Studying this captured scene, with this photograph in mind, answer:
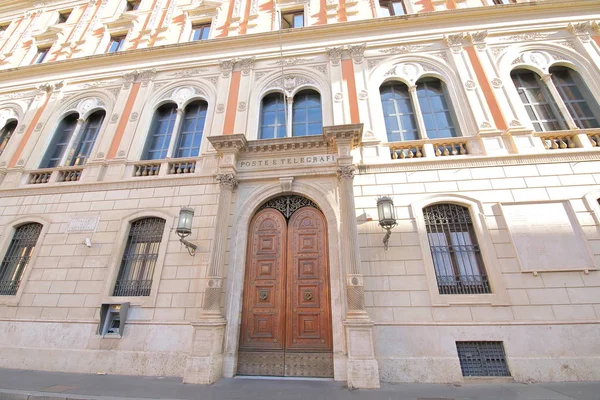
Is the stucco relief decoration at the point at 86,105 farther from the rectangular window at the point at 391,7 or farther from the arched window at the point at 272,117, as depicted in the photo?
the rectangular window at the point at 391,7

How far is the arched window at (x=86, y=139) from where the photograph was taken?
393 inches

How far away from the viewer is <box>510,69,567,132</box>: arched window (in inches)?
329

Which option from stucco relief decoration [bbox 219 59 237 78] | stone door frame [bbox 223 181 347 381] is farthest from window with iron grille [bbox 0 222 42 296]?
stucco relief decoration [bbox 219 59 237 78]

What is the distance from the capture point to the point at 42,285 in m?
7.68

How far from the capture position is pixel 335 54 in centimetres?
1010

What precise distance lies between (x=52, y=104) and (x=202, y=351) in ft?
39.4

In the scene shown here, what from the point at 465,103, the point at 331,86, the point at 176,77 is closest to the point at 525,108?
the point at 465,103

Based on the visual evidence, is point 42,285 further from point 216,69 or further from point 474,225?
point 474,225

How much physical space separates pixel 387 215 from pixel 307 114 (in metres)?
5.11

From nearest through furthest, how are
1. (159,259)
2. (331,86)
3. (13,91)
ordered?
1. (159,259)
2. (331,86)
3. (13,91)

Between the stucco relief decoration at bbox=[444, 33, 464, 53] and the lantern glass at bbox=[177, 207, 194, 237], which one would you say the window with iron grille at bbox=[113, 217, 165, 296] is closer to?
the lantern glass at bbox=[177, 207, 194, 237]

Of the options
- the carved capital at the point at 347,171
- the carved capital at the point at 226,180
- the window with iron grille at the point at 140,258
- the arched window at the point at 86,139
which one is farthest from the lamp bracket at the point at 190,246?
the arched window at the point at 86,139

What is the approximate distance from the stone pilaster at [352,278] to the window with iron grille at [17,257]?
378 inches

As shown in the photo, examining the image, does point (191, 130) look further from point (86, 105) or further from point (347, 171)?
point (347, 171)
